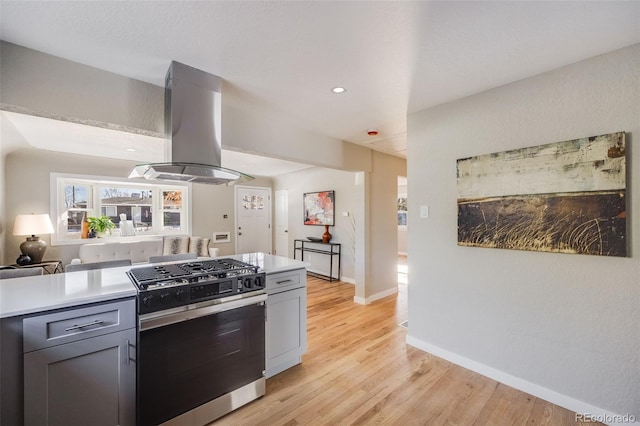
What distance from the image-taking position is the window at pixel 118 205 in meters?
4.43

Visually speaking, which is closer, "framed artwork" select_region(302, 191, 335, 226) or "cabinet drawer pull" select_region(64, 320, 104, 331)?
"cabinet drawer pull" select_region(64, 320, 104, 331)

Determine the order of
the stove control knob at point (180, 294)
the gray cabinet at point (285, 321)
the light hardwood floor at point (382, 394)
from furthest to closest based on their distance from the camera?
the gray cabinet at point (285, 321)
the light hardwood floor at point (382, 394)
the stove control knob at point (180, 294)

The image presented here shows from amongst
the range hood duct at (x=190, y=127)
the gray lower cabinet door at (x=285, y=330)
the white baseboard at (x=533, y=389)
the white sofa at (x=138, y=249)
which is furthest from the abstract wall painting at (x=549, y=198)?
the white sofa at (x=138, y=249)

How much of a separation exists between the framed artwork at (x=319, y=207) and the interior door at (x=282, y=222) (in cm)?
84

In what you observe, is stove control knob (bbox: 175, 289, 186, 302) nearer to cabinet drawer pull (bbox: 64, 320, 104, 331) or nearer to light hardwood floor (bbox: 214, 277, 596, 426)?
cabinet drawer pull (bbox: 64, 320, 104, 331)

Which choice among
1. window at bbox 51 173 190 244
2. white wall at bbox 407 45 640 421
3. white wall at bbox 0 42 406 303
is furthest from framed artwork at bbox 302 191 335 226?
white wall at bbox 407 45 640 421

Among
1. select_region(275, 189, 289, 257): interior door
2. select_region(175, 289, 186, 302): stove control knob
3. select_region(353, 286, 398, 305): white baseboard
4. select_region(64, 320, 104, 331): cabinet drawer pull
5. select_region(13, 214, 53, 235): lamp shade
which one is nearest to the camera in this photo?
select_region(64, 320, 104, 331): cabinet drawer pull

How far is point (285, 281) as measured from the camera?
2.21m

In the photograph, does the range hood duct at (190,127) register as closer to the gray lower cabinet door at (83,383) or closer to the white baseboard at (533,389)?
the gray lower cabinet door at (83,383)

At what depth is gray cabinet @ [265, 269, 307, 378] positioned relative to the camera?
2.12 m

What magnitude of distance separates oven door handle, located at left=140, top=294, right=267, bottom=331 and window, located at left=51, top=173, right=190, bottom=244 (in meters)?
4.36

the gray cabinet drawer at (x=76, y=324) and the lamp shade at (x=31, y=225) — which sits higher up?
the lamp shade at (x=31, y=225)

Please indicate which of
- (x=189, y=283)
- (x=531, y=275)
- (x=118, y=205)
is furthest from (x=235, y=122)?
(x=118, y=205)

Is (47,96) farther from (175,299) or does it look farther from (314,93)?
(314,93)
